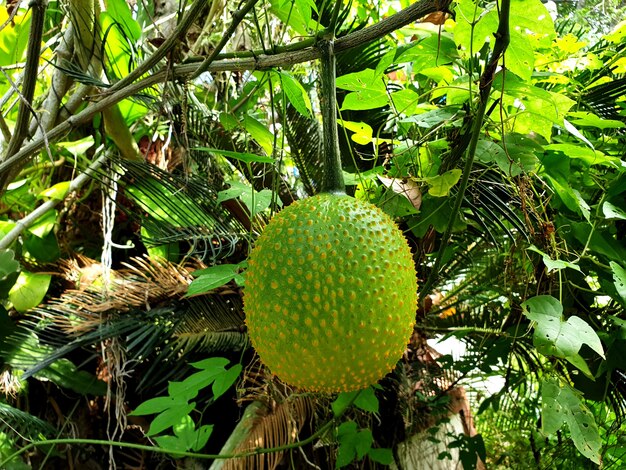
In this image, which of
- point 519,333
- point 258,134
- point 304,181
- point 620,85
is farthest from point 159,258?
point 620,85

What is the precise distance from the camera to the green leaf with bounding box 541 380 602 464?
2.58 feet

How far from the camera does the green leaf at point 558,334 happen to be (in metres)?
0.74

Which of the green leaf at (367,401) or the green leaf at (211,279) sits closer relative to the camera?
the green leaf at (211,279)

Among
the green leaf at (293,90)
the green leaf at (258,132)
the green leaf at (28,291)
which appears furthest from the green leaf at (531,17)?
the green leaf at (28,291)

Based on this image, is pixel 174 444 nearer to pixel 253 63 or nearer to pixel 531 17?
pixel 253 63

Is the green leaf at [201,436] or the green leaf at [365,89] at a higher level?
the green leaf at [365,89]

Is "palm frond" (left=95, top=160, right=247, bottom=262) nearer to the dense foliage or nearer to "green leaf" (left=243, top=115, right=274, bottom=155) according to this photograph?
the dense foliage

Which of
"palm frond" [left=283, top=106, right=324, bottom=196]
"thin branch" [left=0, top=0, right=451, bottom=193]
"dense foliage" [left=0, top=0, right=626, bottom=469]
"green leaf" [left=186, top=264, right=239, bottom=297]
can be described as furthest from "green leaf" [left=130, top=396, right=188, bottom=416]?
"palm frond" [left=283, top=106, right=324, bottom=196]

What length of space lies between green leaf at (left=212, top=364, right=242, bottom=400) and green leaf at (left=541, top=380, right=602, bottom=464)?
0.46m

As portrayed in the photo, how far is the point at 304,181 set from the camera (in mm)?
1546

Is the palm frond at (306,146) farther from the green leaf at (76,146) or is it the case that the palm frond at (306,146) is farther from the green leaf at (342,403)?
the green leaf at (342,403)

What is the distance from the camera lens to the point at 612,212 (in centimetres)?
89

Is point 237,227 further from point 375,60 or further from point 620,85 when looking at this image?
point 620,85

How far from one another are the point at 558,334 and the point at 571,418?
0.15m
